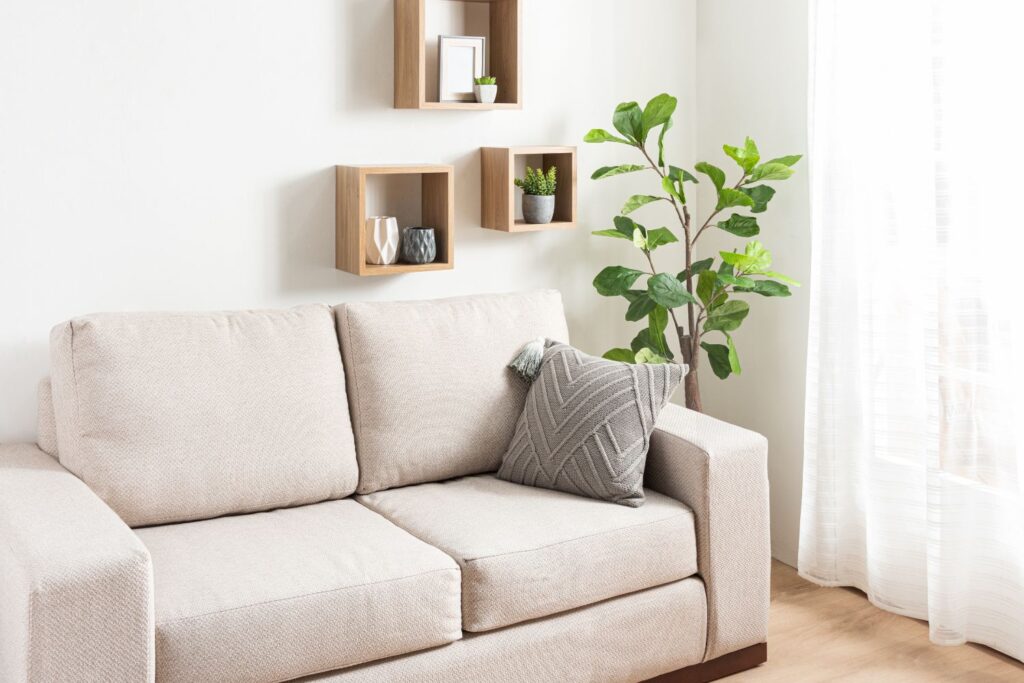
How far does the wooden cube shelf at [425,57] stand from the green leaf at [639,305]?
0.68m

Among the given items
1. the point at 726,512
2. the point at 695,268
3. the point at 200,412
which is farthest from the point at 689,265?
the point at 200,412

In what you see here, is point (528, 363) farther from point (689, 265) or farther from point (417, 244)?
point (689, 265)

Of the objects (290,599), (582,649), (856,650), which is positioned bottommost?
(856,650)

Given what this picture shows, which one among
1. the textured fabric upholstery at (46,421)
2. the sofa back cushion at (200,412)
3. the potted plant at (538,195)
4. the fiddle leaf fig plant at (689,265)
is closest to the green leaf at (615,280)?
the fiddle leaf fig plant at (689,265)

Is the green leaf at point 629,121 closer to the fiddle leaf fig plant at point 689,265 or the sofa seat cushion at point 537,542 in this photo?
the fiddle leaf fig plant at point 689,265

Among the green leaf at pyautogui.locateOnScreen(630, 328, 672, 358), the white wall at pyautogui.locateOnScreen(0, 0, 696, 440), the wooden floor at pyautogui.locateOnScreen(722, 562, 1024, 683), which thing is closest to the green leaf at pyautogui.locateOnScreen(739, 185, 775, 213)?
the green leaf at pyautogui.locateOnScreen(630, 328, 672, 358)

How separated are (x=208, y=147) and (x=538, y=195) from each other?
0.99 meters

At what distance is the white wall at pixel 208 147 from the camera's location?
2734mm

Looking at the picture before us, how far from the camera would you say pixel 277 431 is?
8.68 feet

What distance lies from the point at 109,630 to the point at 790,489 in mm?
2315

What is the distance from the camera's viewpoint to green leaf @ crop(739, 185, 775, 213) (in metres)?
3.33

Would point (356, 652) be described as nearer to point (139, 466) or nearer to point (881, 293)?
point (139, 466)

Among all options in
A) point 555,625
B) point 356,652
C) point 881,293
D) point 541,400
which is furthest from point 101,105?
point 881,293

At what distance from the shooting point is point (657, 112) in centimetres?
330
